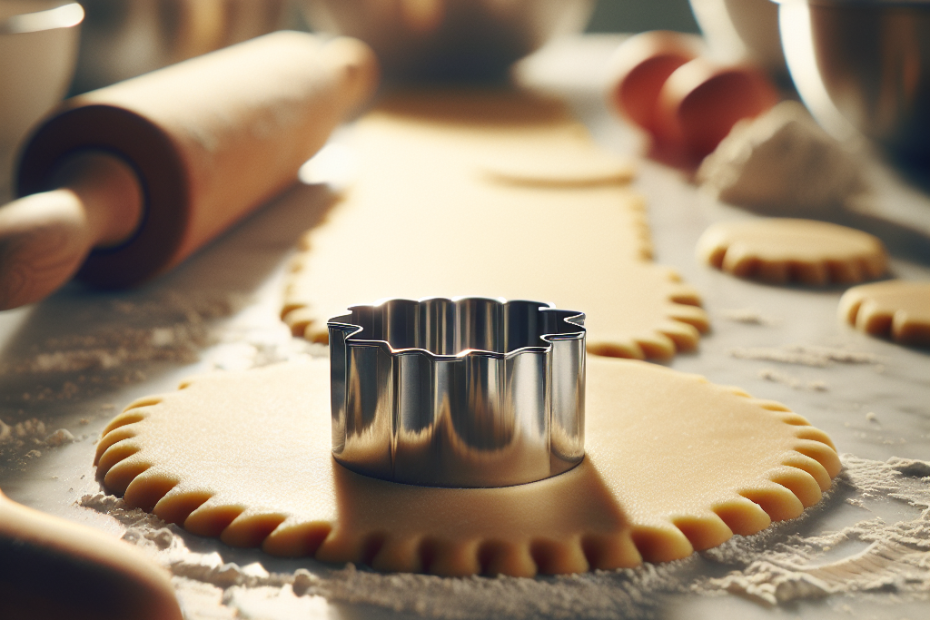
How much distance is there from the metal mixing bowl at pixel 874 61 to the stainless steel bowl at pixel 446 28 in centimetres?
120

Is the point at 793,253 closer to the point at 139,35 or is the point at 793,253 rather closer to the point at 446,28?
the point at 139,35

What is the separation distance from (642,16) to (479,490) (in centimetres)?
433

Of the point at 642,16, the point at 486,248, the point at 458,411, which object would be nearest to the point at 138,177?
the point at 486,248

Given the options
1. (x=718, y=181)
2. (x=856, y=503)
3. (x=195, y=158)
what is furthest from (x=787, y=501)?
(x=718, y=181)

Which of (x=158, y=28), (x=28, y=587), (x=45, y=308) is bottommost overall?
(x=45, y=308)

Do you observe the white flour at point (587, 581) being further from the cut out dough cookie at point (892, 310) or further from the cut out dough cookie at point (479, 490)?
the cut out dough cookie at point (892, 310)

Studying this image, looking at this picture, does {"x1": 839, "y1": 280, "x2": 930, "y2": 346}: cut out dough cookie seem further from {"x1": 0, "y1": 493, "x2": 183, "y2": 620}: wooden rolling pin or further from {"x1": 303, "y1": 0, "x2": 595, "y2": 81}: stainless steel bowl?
{"x1": 303, "y1": 0, "x2": 595, "y2": 81}: stainless steel bowl

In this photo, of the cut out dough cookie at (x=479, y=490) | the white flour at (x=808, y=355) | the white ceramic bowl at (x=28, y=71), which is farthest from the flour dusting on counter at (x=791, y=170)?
the white ceramic bowl at (x=28, y=71)

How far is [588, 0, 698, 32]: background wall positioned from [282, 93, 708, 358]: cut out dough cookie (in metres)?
2.51

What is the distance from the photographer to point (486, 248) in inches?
59.9

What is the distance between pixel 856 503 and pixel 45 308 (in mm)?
1002

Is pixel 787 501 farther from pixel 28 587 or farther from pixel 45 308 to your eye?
pixel 45 308

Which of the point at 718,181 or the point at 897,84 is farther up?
the point at 897,84

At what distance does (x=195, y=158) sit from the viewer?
4.46 ft
